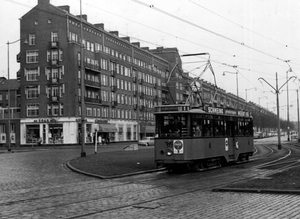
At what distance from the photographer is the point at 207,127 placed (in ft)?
72.6

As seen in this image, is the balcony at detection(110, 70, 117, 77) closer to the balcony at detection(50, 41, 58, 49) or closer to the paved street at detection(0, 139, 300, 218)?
the balcony at detection(50, 41, 58, 49)

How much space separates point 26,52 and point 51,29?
543 centimetres

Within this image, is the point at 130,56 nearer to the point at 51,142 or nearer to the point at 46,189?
the point at 51,142

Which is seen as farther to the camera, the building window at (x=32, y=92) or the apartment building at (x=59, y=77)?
the building window at (x=32, y=92)

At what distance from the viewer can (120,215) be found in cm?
970

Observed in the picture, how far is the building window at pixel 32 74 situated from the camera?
71.4 meters

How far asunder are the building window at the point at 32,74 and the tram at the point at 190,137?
52085mm

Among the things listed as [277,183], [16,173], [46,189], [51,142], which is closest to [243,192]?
[277,183]

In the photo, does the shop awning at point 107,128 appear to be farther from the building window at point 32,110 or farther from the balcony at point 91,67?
the building window at point 32,110

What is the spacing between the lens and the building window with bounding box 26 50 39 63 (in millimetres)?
71375

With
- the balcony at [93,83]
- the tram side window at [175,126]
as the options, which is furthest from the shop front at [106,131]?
the tram side window at [175,126]

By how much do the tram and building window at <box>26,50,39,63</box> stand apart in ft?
172

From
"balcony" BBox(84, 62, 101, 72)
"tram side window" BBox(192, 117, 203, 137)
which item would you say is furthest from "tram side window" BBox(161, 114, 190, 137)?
"balcony" BBox(84, 62, 101, 72)

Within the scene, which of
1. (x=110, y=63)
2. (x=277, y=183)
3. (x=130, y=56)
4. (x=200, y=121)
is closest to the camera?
(x=277, y=183)
